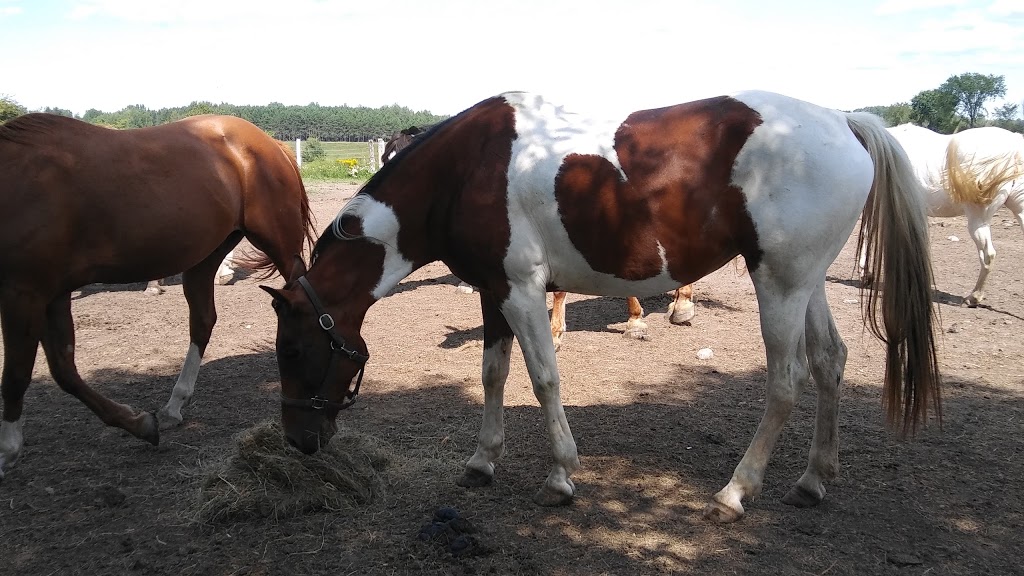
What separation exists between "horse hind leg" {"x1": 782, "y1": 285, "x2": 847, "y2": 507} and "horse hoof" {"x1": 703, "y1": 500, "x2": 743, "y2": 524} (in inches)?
14.7

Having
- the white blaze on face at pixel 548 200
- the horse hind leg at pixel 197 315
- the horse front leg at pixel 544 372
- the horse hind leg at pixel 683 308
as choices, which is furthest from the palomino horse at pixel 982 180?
the horse hind leg at pixel 197 315

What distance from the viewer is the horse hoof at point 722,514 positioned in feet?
10.8

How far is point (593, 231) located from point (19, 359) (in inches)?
130

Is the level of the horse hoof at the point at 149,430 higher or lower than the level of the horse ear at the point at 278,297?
lower

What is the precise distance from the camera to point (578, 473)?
12.9 feet

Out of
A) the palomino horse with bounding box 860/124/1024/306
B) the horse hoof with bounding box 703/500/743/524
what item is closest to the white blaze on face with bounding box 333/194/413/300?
the horse hoof with bounding box 703/500/743/524

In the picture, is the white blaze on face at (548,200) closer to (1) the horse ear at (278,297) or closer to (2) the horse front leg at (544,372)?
(2) the horse front leg at (544,372)

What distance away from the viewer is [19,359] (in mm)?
3941

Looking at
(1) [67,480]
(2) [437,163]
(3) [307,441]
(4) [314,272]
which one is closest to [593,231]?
(2) [437,163]

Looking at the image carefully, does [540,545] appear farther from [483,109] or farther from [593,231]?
[483,109]

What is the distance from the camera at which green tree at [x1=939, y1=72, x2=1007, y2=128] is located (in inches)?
1296

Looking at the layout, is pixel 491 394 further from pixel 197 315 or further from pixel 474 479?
pixel 197 315

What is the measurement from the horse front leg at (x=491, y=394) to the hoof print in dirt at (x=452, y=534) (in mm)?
546

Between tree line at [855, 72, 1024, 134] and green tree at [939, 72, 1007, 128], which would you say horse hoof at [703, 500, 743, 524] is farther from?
green tree at [939, 72, 1007, 128]
